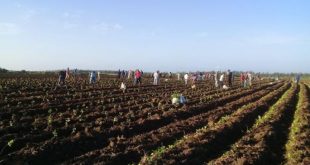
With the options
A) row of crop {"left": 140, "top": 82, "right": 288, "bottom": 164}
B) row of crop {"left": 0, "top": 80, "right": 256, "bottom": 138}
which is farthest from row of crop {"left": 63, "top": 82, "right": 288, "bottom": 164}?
row of crop {"left": 0, "top": 80, "right": 256, "bottom": 138}

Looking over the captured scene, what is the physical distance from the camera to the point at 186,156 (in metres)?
10.3

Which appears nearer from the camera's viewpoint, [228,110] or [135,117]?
[135,117]

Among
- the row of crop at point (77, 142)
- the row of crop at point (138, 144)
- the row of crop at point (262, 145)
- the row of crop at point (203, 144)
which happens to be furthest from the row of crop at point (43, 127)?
the row of crop at point (262, 145)

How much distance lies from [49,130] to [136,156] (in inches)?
154

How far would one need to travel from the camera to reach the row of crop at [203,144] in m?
9.94

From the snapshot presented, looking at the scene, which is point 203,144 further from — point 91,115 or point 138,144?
point 91,115

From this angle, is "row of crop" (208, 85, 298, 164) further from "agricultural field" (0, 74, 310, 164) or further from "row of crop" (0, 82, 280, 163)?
"row of crop" (0, 82, 280, 163)

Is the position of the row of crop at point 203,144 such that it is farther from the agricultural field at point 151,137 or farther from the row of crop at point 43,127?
the row of crop at point 43,127

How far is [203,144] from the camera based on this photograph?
11602 mm

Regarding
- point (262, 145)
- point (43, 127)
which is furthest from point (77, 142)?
point (262, 145)

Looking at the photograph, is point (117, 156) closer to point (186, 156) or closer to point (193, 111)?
point (186, 156)

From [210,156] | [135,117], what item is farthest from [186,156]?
[135,117]

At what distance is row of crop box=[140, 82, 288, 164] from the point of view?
9.94m

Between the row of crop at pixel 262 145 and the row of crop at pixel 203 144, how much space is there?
0.39 meters
